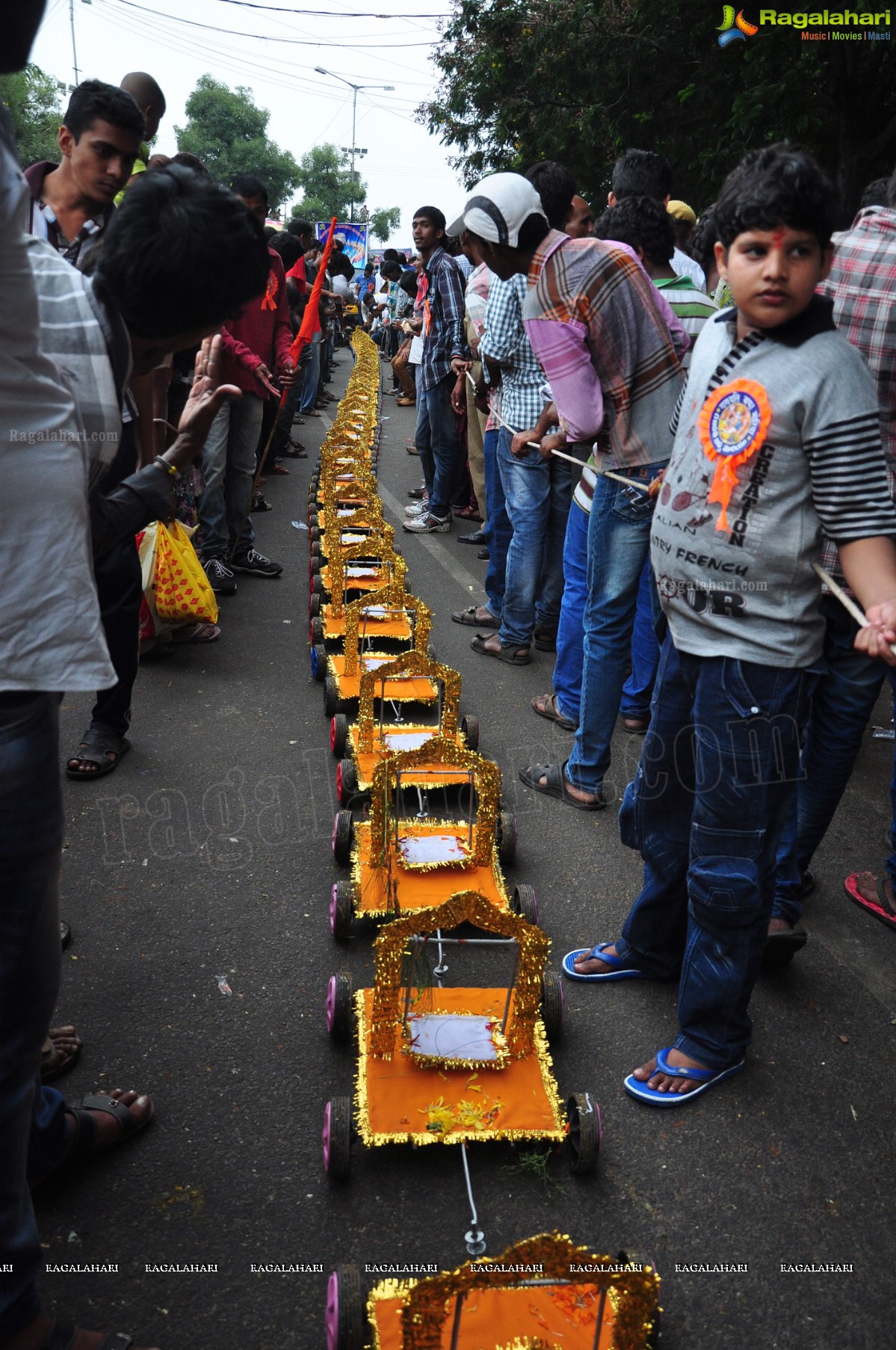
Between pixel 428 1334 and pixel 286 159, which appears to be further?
pixel 286 159

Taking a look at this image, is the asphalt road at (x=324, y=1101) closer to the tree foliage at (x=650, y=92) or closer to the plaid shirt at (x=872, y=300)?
the plaid shirt at (x=872, y=300)

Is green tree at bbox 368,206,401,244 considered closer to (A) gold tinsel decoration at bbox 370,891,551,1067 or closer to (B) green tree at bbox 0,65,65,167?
(B) green tree at bbox 0,65,65,167

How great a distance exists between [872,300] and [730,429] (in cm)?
122

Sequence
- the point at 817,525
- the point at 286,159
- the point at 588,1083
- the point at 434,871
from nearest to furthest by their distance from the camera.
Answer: the point at 817,525 → the point at 588,1083 → the point at 434,871 → the point at 286,159

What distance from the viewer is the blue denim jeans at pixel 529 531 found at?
5.44m

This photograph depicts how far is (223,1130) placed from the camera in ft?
8.39

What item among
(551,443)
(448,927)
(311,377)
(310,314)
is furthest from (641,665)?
(311,377)

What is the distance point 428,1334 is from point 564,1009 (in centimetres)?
141

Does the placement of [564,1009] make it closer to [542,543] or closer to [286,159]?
[542,543]

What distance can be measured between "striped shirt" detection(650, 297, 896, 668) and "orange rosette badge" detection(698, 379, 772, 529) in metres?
0.01

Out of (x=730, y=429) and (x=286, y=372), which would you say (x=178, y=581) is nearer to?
(x=286, y=372)

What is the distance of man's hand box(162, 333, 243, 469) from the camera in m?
2.22

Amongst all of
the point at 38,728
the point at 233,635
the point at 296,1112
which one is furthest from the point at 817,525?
the point at 233,635

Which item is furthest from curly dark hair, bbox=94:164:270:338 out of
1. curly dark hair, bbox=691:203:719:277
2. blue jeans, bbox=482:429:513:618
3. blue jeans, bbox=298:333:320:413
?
blue jeans, bbox=298:333:320:413
